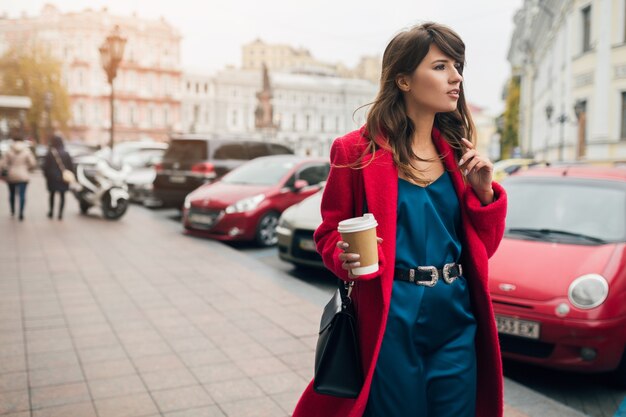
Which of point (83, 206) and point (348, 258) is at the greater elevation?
point (348, 258)

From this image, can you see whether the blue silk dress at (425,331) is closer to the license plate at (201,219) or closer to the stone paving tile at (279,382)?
the stone paving tile at (279,382)

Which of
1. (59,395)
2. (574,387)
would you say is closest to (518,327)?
(574,387)

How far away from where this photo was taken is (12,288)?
23.9 ft

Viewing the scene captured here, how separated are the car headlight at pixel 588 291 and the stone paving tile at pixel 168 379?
2.71 meters

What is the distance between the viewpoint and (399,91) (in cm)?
236

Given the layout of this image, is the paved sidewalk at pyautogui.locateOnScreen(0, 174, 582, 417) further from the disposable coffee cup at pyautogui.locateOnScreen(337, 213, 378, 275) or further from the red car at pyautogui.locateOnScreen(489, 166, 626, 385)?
the disposable coffee cup at pyautogui.locateOnScreen(337, 213, 378, 275)

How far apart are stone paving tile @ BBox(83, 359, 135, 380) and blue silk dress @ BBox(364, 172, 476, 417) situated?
286cm

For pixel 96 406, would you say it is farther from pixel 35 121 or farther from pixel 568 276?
pixel 35 121

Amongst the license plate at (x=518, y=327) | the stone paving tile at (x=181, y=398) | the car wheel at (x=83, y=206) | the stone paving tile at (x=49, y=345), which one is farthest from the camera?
the car wheel at (x=83, y=206)

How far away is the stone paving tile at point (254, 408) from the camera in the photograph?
3.94m

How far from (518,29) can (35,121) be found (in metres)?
44.8

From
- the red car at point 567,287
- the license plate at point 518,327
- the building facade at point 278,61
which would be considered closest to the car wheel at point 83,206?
the red car at point 567,287

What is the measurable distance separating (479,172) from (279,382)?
268 centimetres

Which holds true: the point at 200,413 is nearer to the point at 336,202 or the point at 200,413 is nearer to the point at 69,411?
the point at 69,411
